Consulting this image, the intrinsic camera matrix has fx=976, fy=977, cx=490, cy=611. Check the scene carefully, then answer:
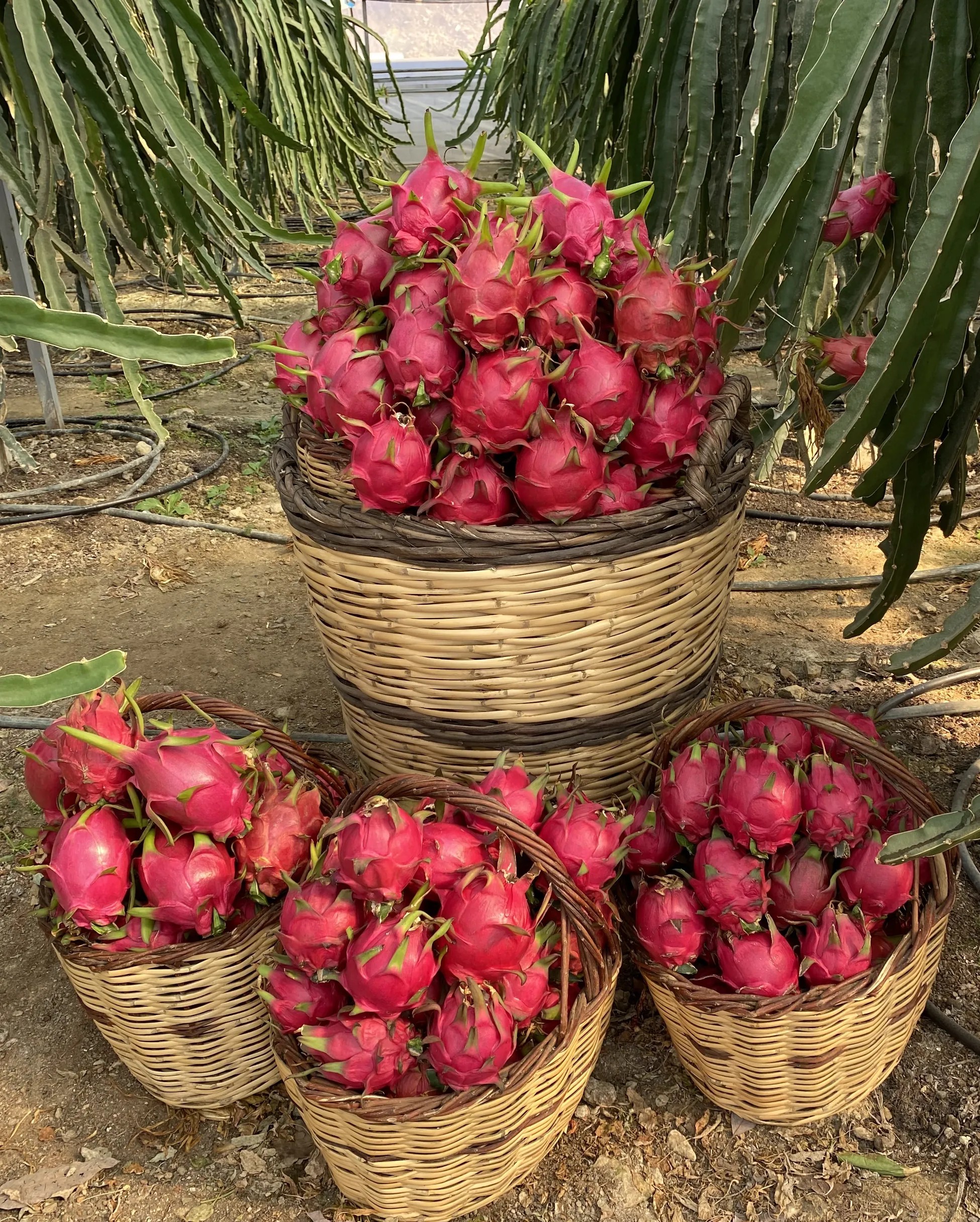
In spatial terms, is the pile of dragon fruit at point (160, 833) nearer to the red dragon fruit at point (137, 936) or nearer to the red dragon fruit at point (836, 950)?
the red dragon fruit at point (137, 936)

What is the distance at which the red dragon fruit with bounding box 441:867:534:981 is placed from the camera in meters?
0.94

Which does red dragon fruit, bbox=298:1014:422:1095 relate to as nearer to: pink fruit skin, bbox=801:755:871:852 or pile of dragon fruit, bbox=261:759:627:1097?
pile of dragon fruit, bbox=261:759:627:1097

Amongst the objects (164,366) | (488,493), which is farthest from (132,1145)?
(164,366)

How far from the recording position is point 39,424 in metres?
3.21

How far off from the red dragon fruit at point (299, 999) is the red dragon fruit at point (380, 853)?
105 millimetres

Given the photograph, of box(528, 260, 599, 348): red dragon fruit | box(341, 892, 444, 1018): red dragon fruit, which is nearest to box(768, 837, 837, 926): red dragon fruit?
box(341, 892, 444, 1018): red dragon fruit

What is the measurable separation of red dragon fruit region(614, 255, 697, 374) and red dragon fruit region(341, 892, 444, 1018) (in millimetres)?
657

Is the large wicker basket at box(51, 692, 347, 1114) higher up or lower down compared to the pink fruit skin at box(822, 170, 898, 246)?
lower down

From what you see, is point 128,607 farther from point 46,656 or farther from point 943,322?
point 943,322

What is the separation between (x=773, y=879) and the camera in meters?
1.07

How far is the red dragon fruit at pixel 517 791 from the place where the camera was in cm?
110

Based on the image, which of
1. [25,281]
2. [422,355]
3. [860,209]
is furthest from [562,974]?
[25,281]

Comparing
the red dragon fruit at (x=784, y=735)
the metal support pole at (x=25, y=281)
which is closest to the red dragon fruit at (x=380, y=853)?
the red dragon fruit at (x=784, y=735)

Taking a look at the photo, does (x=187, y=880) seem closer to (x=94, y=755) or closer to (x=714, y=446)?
(x=94, y=755)
